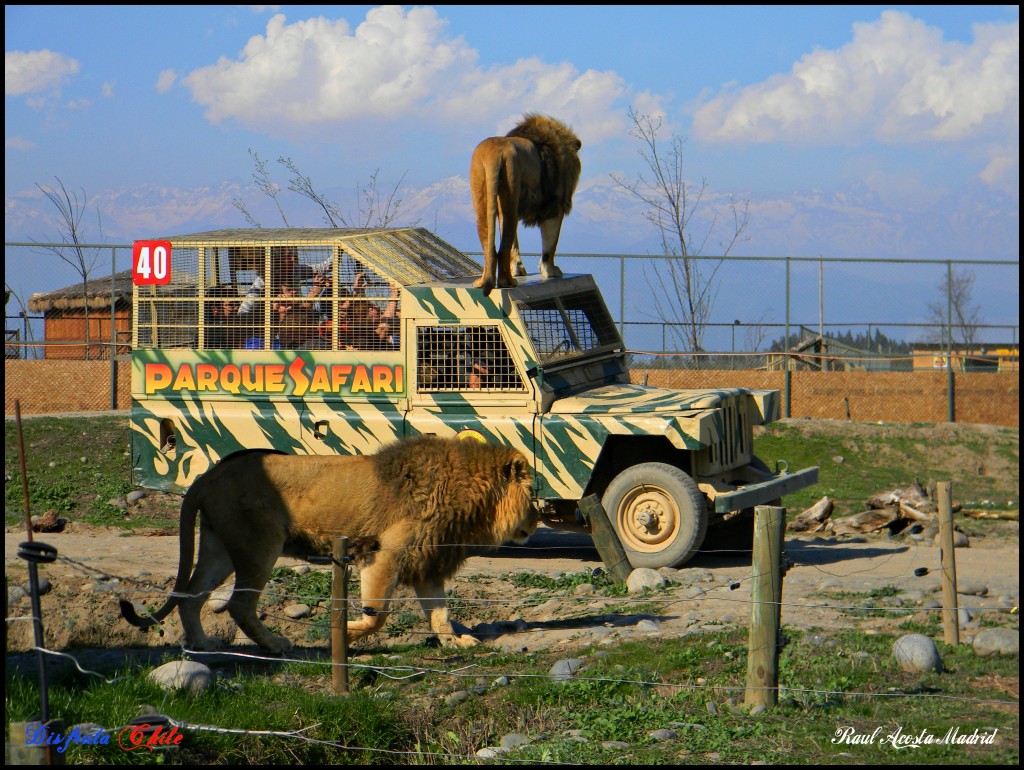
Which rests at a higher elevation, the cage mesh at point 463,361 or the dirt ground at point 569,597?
the cage mesh at point 463,361

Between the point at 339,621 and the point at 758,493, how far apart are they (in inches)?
184

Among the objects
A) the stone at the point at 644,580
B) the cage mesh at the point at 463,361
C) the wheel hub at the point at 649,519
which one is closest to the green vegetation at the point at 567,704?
the stone at the point at 644,580

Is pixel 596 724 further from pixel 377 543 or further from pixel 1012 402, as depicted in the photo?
pixel 1012 402

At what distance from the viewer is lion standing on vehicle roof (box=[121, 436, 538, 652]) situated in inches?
314

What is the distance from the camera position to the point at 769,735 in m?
6.05

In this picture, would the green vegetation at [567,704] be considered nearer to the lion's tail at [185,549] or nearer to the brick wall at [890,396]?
the lion's tail at [185,549]

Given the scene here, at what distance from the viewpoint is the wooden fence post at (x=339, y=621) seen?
699 cm

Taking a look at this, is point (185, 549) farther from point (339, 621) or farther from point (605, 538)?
point (605, 538)

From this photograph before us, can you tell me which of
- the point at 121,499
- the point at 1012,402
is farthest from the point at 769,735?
the point at 1012,402

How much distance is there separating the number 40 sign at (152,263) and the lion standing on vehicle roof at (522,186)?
3082 millimetres

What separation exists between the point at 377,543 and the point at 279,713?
2.00 m

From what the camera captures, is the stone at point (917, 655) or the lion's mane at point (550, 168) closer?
the stone at point (917, 655)

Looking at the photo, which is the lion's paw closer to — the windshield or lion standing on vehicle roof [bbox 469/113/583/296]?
the windshield

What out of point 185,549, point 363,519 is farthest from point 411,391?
point 185,549
